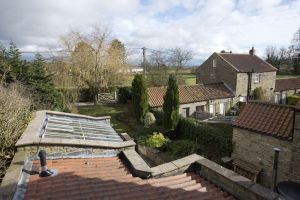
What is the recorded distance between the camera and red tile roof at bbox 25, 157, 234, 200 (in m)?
4.47

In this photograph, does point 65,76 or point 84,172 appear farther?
point 65,76

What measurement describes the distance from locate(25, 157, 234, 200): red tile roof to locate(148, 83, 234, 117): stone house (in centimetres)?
1695

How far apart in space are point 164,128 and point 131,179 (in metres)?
13.2

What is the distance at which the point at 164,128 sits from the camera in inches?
728

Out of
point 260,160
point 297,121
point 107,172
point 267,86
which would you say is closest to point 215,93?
point 267,86

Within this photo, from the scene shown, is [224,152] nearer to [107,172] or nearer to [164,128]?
[164,128]

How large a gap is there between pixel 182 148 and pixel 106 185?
10.4 metres

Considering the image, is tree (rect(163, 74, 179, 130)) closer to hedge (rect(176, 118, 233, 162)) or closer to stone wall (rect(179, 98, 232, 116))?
hedge (rect(176, 118, 233, 162))

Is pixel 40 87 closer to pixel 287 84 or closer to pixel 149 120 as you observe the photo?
pixel 149 120

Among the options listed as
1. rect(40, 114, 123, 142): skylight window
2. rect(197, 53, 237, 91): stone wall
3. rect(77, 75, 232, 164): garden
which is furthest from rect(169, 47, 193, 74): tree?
rect(40, 114, 123, 142): skylight window

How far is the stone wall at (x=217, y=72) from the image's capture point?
2800 centimetres

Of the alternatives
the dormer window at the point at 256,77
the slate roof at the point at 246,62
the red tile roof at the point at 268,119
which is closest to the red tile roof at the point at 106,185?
the red tile roof at the point at 268,119

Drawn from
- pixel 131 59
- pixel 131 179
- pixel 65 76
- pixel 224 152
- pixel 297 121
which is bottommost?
pixel 224 152

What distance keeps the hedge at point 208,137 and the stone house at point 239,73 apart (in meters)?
11.2
